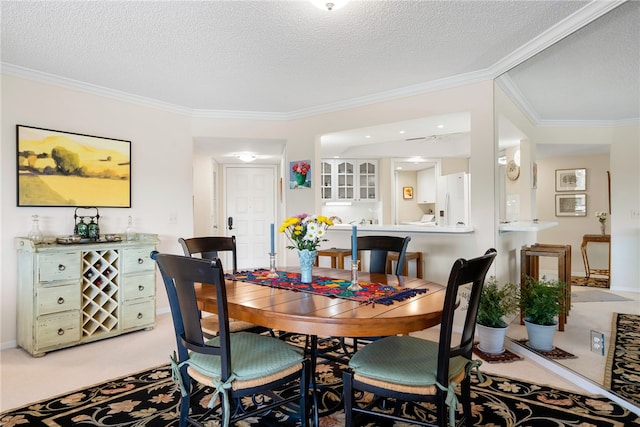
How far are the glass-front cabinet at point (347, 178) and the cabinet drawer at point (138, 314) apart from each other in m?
3.96

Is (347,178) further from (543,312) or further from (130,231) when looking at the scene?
(543,312)

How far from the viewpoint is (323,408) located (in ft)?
6.98

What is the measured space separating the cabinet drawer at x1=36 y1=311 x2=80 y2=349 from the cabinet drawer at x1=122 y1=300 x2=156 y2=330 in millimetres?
409

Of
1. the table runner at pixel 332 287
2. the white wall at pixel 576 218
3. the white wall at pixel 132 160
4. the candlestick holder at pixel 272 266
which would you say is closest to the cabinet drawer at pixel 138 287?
the white wall at pixel 132 160

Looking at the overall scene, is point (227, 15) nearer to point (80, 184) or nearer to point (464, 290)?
point (80, 184)

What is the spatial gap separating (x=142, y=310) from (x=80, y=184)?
4.51 feet

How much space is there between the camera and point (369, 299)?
5.72 ft

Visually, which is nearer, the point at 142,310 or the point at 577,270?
the point at 577,270

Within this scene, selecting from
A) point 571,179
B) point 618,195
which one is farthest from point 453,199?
point 618,195

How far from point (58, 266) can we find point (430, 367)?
3101 mm

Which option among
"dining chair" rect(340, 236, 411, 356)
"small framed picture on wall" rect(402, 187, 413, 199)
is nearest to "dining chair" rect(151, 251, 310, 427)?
"dining chair" rect(340, 236, 411, 356)

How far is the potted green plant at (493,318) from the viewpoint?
3.00 m

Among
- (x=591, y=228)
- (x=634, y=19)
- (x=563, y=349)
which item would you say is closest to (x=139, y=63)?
(x=634, y=19)

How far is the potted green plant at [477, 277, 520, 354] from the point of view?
9.86ft
